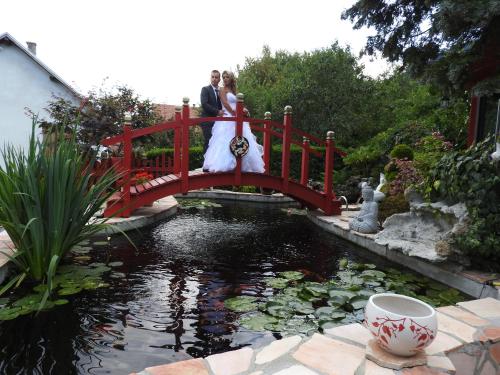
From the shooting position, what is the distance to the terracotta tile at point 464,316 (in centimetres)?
245

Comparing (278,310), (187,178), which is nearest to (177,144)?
(187,178)

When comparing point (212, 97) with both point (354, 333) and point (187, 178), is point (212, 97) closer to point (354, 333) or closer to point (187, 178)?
point (187, 178)

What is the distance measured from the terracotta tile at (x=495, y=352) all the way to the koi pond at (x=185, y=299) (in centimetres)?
85

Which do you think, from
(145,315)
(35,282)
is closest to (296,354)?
(145,315)

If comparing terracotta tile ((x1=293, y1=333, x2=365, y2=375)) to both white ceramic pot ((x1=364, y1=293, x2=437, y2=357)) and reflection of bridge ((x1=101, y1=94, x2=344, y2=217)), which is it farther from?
reflection of bridge ((x1=101, y1=94, x2=344, y2=217))

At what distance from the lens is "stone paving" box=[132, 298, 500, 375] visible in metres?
1.81

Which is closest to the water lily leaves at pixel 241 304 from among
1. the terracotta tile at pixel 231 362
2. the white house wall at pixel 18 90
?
the terracotta tile at pixel 231 362

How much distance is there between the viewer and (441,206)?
4152mm

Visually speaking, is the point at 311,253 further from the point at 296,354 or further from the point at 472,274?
the point at 296,354

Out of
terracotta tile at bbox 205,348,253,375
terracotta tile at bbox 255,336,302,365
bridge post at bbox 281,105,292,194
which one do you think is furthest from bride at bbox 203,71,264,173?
terracotta tile at bbox 205,348,253,375

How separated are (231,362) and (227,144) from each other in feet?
15.6

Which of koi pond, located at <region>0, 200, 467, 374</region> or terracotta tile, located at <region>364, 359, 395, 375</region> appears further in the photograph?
koi pond, located at <region>0, 200, 467, 374</region>

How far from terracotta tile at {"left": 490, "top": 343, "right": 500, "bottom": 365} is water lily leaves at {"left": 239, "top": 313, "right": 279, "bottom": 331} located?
4.23 feet

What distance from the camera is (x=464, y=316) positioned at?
255 cm
